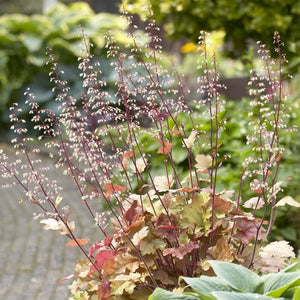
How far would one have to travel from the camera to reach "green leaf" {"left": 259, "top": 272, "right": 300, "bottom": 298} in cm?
214

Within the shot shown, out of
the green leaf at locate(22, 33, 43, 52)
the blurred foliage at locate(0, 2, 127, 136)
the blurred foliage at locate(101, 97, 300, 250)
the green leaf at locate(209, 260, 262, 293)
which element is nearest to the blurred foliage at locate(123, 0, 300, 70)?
the blurred foliage at locate(101, 97, 300, 250)

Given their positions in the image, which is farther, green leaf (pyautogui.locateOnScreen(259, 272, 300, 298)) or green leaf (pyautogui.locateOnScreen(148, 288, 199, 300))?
green leaf (pyautogui.locateOnScreen(148, 288, 199, 300))

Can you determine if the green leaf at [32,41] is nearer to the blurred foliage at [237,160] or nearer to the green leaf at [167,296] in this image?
the blurred foliage at [237,160]

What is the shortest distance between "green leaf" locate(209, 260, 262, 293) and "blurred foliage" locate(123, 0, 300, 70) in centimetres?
425

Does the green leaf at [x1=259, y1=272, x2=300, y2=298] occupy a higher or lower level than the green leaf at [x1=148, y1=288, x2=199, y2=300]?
higher

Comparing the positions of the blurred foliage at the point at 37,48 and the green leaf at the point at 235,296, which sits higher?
the blurred foliage at the point at 37,48

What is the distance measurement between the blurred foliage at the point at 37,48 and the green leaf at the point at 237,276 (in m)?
7.44

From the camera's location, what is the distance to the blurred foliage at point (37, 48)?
9.61 meters

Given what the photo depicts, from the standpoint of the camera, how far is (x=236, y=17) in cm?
669

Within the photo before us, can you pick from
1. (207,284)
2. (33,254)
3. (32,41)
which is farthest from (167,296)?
(32,41)

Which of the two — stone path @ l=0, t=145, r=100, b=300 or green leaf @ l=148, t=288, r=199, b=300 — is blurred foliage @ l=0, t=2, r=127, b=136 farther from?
green leaf @ l=148, t=288, r=199, b=300

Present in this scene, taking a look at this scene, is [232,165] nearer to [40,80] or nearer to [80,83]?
[80,83]

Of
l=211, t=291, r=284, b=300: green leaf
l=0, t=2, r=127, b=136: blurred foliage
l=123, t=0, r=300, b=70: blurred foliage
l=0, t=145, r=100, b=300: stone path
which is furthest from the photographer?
l=0, t=2, r=127, b=136: blurred foliage

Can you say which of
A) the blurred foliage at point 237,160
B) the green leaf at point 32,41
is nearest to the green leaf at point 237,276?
the blurred foliage at point 237,160
